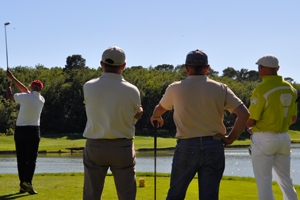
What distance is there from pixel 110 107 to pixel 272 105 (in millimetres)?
2257

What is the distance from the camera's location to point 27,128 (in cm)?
994

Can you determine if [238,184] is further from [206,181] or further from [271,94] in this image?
[206,181]

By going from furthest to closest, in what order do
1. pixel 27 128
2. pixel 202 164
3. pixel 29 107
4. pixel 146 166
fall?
1. pixel 146 166
2. pixel 27 128
3. pixel 29 107
4. pixel 202 164

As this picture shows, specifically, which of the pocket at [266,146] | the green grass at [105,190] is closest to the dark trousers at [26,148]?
the green grass at [105,190]

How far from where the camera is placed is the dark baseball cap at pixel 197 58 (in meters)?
6.02

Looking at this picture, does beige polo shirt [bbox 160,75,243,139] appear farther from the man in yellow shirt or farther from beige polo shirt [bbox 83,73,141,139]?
the man in yellow shirt

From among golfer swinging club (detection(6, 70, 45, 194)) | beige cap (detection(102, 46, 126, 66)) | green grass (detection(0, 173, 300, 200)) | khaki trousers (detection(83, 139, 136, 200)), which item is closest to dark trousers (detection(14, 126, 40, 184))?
golfer swinging club (detection(6, 70, 45, 194))

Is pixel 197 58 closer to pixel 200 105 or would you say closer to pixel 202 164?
pixel 200 105

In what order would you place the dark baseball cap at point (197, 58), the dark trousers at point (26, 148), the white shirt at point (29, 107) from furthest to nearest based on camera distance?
the dark trousers at point (26, 148) < the white shirt at point (29, 107) < the dark baseball cap at point (197, 58)

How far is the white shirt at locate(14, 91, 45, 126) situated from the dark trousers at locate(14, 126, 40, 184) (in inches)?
4.6

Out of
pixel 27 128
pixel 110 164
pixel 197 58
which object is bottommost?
pixel 110 164

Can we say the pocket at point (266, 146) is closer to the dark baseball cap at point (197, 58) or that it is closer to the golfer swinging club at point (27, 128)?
the dark baseball cap at point (197, 58)

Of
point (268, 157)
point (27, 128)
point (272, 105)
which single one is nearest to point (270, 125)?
point (272, 105)

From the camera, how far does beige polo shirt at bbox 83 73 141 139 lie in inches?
233
